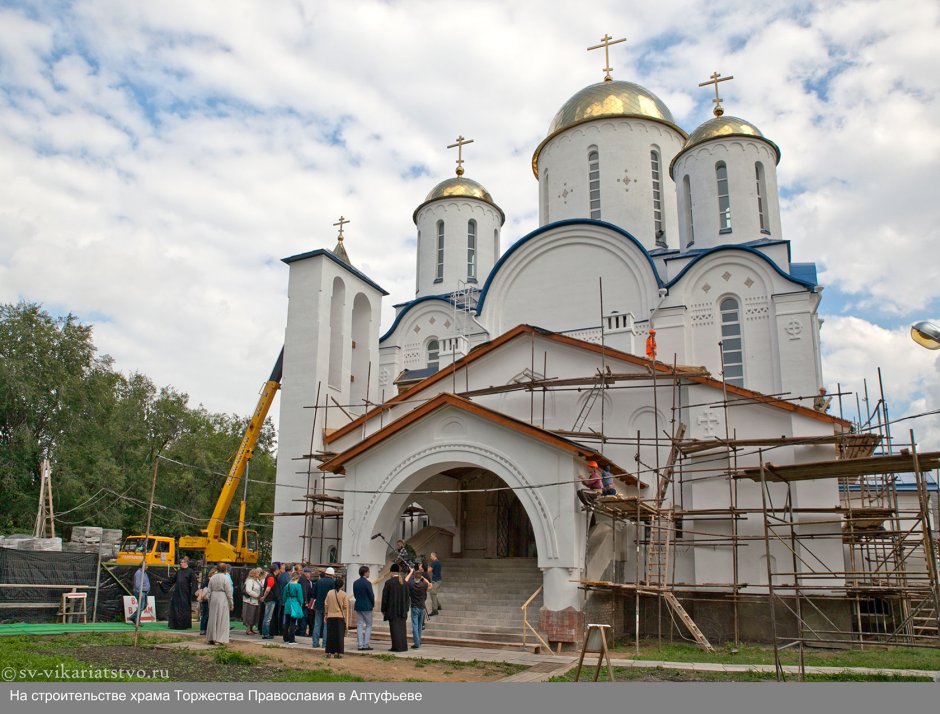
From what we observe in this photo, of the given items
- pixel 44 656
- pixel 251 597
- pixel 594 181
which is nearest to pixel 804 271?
pixel 594 181

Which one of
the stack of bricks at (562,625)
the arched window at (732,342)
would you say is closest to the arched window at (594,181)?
the arched window at (732,342)

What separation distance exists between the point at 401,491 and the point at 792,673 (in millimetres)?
7335

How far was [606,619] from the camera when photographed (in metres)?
13.1

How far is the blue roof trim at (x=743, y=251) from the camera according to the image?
699 inches

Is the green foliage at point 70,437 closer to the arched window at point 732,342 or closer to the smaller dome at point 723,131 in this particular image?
the arched window at point 732,342

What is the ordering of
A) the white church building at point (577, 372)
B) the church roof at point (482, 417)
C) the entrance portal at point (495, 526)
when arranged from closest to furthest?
the church roof at point (482, 417) → the white church building at point (577, 372) → the entrance portal at point (495, 526)

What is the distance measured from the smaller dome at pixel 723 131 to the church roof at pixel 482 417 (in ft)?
32.0

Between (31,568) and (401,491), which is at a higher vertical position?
(401,491)

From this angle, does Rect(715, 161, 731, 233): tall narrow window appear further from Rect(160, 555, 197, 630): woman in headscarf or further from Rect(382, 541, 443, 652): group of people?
Rect(160, 555, 197, 630): woman in headscarf

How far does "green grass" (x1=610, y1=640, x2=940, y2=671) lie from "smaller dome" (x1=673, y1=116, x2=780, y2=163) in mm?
12552

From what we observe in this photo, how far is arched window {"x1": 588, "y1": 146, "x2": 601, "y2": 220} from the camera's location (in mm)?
22672

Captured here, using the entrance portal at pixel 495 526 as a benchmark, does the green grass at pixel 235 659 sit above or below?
below
